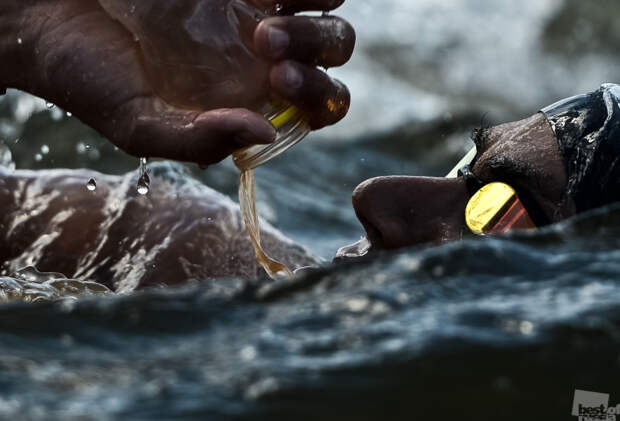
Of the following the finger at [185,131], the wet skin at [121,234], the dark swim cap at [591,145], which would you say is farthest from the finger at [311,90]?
the wet skin at [121,234]

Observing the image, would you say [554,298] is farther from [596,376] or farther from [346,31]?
[346,31]

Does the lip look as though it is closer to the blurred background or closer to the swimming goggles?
the swimming goggles

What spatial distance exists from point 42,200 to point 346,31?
248 centimetres

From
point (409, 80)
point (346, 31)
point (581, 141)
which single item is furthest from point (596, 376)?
point (409, 80)

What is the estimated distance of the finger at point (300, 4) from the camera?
9.17 feet

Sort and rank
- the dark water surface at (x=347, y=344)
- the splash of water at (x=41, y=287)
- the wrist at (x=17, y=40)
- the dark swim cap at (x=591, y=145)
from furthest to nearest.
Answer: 1. the splash of water at (x=41, y=287)
2. the dark swim cap at (x=591, y=145)
3. the wrist at (x=17, y=40)
4. the dark water surface at (x=347, y=344)

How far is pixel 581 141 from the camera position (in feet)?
11.4

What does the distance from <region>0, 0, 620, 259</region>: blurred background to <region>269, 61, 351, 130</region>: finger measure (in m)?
4.01

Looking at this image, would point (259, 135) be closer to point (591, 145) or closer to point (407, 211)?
point (407, 211)

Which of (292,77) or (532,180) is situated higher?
(532,180)

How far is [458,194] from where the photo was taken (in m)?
→ 3.63

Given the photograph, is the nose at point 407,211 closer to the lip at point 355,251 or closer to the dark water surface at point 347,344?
the lip at point 355,251

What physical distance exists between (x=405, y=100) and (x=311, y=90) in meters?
8.48

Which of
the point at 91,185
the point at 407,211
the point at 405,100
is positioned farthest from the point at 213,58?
the point at 405,100
